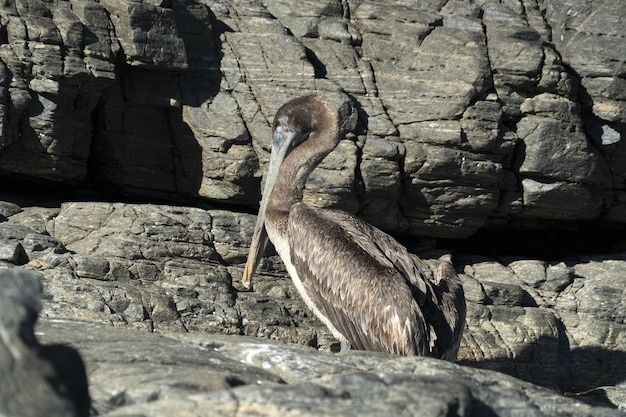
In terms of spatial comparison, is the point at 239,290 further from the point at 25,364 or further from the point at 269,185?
the point at 25,364

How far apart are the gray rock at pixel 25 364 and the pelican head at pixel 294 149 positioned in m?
5.26

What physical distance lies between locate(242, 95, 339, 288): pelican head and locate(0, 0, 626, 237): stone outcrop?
2173 millimetres

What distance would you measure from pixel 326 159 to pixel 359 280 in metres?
4.00

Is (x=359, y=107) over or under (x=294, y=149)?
over

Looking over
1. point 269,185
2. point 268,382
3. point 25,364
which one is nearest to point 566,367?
point 269,185

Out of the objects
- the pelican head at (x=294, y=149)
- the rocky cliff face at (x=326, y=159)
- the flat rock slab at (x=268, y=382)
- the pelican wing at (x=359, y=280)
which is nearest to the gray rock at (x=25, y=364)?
the flat rock slab at (x=268, y=382)

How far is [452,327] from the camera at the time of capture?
8258mm

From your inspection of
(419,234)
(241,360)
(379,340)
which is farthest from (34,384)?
→ (419,234)

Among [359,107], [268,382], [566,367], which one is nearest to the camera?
[268,382]

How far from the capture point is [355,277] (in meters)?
8.38

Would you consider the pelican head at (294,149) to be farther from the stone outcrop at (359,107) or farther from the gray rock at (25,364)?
the gray rock at (25,364)

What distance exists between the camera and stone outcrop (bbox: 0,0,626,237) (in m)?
12.0

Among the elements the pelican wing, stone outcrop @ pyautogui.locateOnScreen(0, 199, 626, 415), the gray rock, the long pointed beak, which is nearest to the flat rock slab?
the gray rock

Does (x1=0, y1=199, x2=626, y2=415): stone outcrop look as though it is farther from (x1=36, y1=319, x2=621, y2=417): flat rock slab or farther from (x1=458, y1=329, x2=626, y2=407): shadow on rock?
(x1=36, y1=319, x2=621, y2=417): flat rock slab
